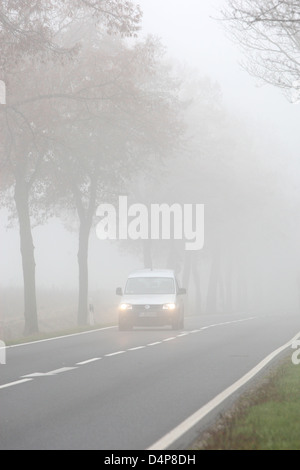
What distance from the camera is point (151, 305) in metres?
28.5

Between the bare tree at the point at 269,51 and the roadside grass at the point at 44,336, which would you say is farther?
the roadside grass at the point at 44,336

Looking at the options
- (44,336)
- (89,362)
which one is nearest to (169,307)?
(44,336)

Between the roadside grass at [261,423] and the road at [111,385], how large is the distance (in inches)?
20.9

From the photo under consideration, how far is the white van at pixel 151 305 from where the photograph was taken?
28438 mm

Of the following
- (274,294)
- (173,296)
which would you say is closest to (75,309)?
(173,296)

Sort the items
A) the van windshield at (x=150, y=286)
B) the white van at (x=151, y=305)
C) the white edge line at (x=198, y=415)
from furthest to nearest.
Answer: the van windshield at (x=150, y=286) → the white van at (x=151, y=305) → the white edge line at (x=198, y=415)

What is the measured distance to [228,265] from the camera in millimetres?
75312

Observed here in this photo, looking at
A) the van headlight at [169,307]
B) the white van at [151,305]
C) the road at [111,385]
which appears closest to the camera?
the road at [111,385]

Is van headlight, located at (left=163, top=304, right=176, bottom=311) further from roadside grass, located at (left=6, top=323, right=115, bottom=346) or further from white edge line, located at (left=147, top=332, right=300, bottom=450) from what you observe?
white edge line, located at (left=147, top=332, right=300, bottom=450)

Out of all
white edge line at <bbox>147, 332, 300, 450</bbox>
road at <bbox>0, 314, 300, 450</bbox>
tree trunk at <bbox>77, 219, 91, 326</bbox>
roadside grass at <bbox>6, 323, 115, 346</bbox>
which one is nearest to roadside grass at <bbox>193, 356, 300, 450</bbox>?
white edge line at <bbox>147, 332, 300, 450</bbox>

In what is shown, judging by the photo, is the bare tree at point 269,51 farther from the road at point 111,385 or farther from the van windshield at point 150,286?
the van windshield at point 150,286

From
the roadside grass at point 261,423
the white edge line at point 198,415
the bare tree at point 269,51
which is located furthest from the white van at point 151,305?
the roadside grass at point 261,423

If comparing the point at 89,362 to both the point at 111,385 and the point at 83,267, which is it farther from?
the point at 83,267

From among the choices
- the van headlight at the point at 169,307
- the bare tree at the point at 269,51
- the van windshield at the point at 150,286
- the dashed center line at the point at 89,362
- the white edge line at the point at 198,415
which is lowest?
the dashed center line at the point at 89,362
